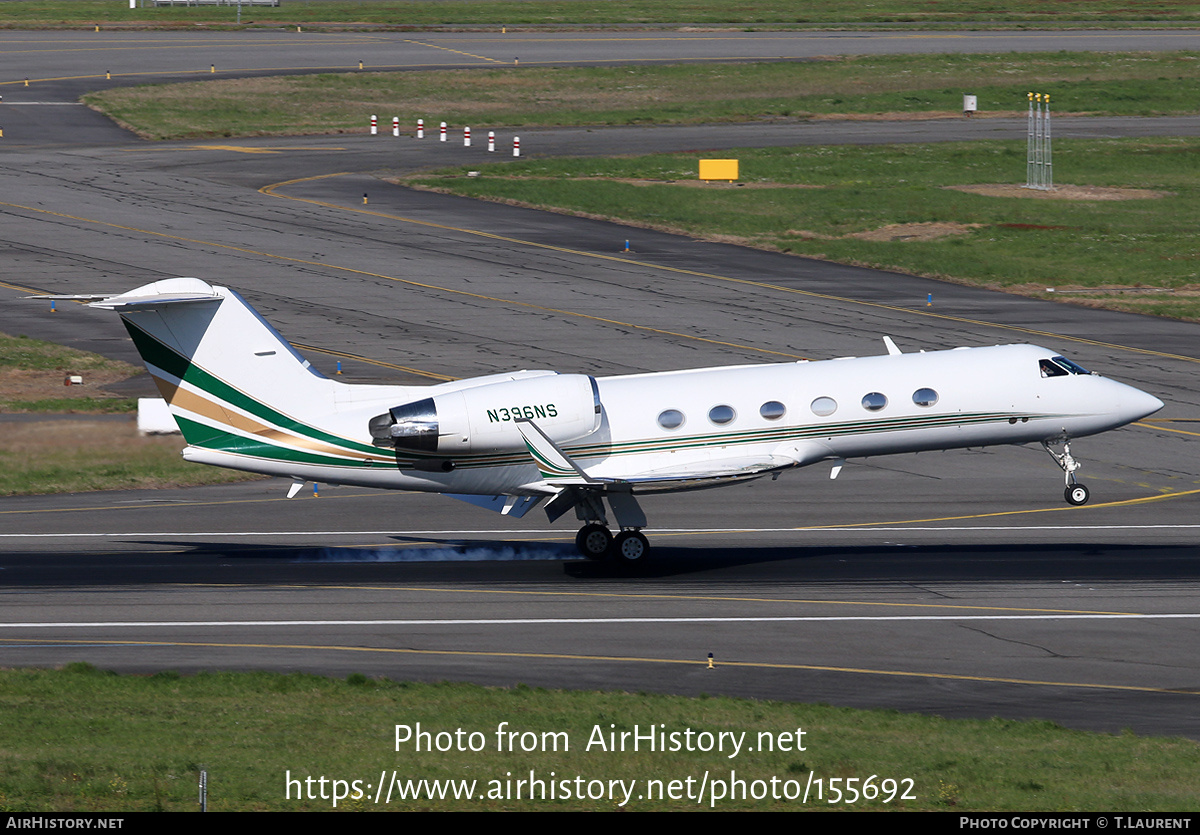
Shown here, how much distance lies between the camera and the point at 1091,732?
2102 cm

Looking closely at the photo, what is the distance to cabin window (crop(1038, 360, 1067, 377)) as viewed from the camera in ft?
104

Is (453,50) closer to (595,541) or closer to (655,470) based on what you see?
(595,541)

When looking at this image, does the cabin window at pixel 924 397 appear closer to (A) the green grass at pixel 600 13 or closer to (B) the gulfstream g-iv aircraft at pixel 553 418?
(B) the gulfstream g-iv aircraft at pixel 553 418

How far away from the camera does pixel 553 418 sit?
29312 millimetres

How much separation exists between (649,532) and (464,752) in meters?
15.4

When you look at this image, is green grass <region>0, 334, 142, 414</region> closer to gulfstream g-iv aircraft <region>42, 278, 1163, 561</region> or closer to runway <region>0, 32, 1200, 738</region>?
runway <region>0, 32, 1200, 738</region>

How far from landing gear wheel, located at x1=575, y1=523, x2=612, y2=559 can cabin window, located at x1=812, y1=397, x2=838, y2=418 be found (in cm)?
499

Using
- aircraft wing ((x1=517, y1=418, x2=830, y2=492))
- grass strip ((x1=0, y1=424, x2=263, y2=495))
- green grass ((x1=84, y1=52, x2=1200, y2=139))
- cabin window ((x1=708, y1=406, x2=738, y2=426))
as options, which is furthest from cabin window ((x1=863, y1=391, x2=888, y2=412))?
green grass ((x1=84, y1=52, x2=1200, y2=139))

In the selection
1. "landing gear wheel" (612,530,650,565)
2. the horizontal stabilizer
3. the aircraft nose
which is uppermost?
the horizontal stabilizer

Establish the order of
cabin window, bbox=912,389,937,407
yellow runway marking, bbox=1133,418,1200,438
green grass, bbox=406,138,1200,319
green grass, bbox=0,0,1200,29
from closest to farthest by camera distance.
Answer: cabin window, bbox=912,389,937,407, yellow runway marking, bbox=1133,418,1200,438, green grass, bbox=406,138,1200,319, green grass, bbox=0,0,1200,29

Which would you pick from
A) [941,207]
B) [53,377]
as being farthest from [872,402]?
[941,207]

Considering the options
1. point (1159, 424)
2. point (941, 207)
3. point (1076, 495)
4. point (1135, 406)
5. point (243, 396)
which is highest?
point (941, 207)

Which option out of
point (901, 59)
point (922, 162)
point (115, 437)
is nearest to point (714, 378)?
point (115, 437)
